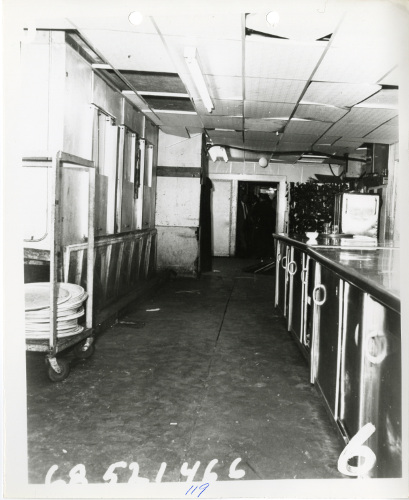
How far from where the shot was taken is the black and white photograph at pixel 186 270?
5.40 ft

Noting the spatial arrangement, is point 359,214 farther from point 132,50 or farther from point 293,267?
point 132,50

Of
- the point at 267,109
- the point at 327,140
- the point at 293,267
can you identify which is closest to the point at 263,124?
the point at 267,109

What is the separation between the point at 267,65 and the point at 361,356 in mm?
3165

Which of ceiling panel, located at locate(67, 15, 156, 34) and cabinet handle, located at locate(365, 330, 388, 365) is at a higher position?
ceiling panel, located at locate(67, 15, 156, 34)

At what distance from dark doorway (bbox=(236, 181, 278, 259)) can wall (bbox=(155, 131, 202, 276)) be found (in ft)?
12.9

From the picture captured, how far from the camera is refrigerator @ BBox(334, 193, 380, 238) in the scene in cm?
545

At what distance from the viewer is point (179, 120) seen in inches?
259

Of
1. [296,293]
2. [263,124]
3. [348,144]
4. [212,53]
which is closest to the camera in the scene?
[296,293]

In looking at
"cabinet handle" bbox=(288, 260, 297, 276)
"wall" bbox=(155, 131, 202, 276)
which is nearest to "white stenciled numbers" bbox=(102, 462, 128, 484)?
"cabinet handle" bbox=(288, 260, 297, 276)

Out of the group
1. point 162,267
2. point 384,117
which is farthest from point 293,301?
point 162,267

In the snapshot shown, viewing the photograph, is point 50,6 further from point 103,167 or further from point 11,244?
point 103,167

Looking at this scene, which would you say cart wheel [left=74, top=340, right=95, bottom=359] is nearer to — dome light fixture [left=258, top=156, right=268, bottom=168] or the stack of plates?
the stack of plates

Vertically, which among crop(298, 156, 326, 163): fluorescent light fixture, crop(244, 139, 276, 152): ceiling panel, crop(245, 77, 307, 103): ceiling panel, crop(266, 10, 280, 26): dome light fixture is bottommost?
crop(266, 10, 280, 26): dome light fixture

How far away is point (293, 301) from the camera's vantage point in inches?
150
